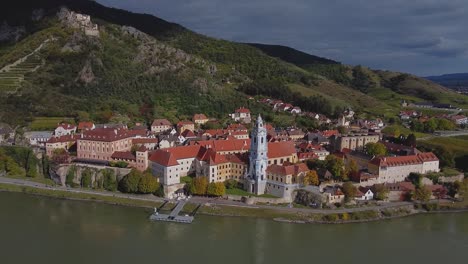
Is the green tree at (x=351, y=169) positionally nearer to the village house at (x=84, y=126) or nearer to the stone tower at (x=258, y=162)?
the stone tower at (x=258, y=162)

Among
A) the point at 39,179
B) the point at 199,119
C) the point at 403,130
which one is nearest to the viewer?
the point at 39,179

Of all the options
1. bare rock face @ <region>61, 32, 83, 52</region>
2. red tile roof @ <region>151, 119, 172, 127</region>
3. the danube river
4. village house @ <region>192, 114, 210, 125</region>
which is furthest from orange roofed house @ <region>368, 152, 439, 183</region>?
bare rock face @ <region>61, 32, 83, 52</region>

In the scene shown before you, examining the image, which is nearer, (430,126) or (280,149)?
(280,149)

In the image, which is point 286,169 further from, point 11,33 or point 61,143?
point 11,33

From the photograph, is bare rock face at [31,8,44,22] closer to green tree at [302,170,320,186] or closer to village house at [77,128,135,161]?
village house at [77,128,135,161]

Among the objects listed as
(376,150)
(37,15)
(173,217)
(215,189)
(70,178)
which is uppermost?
(37,15)

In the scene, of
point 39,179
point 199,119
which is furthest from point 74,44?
point 39,179

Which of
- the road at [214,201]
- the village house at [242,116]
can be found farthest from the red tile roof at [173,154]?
Answer: the village house at [242,116]
